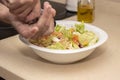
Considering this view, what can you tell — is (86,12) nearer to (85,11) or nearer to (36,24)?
(85,11)

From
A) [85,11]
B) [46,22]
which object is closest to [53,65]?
[46,22]

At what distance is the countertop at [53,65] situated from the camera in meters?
0.74

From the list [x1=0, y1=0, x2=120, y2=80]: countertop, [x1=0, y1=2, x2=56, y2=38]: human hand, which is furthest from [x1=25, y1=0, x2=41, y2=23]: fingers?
[x1=0, y1=0, x2=120, y2=80]: countertop

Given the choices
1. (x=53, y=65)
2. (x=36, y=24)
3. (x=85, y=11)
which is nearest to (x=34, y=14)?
(x=36, y=24)

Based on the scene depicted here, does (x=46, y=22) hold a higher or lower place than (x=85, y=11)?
higher

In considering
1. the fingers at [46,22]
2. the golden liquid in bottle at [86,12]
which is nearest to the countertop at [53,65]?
the fingers at [46,22]

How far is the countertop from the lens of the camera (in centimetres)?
74

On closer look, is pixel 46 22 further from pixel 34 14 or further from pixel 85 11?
pixel 85 11

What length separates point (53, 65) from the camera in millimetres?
805

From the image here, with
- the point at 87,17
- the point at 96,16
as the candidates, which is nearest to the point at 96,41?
the point at 87,17

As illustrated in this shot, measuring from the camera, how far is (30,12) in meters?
0.76

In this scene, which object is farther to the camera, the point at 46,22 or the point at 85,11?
the point at 85,11

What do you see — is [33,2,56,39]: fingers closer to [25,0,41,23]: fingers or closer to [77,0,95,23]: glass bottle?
[25,0,41,23]: fingers

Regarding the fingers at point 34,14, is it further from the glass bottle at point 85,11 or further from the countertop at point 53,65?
the glass bottle at point 85,11
